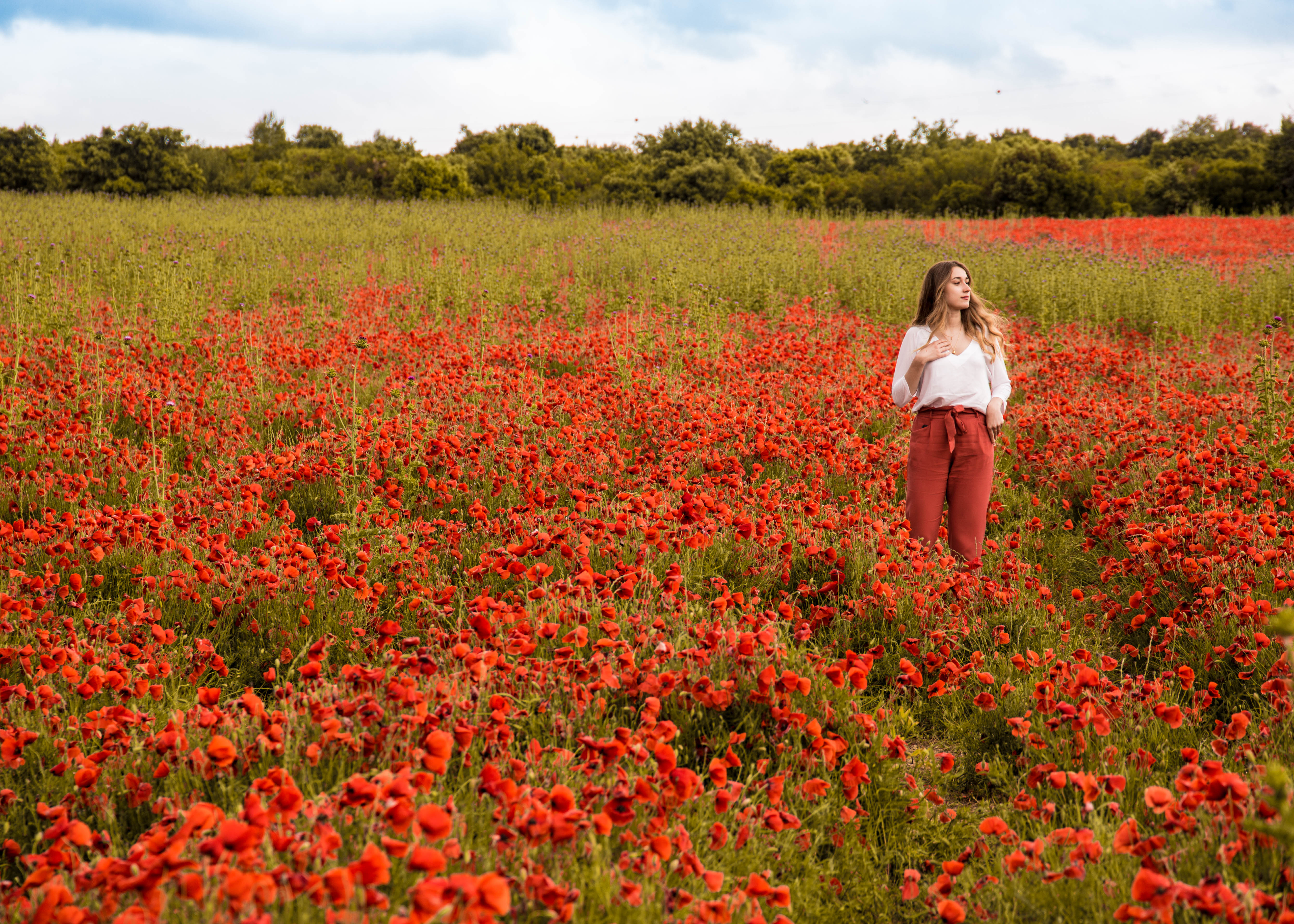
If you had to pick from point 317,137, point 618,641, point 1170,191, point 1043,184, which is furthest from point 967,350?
point 317,137

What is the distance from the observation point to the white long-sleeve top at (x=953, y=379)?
4.29 meters

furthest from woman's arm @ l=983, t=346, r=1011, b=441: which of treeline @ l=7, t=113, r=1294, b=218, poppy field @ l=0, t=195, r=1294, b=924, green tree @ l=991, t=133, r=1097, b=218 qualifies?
green tree @ l=991, t=133, r=1097, b=218

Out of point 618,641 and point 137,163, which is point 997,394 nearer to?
point 618,641

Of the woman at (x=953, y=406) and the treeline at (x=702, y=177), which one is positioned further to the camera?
the treeline at (x=702, y=177)

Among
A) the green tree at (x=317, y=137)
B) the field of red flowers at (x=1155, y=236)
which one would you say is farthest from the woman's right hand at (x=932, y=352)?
the green tree at (x=317, y=137)

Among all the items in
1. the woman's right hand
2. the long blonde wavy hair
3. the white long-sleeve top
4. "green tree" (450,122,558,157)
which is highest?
"green tree" (450,122,558,157)

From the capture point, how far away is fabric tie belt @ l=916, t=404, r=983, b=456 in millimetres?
4246

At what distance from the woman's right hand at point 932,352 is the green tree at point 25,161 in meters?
35.3

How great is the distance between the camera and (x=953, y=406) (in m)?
4.26

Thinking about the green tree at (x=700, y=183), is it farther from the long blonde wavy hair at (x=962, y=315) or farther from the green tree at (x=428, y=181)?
the long blonde wavy hair at (x=962, y=315)

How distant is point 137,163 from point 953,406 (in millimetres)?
34324

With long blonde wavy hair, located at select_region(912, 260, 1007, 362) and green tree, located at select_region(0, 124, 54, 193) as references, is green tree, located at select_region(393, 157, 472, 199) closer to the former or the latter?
green tree, located at select_region(0, 124, 54, 193)

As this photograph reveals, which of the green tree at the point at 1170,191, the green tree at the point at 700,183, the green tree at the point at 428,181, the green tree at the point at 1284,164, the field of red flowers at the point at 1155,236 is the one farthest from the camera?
the green tree at the point at 428,181

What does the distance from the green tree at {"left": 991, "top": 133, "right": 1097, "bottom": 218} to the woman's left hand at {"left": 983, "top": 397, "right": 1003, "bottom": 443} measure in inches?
1128
